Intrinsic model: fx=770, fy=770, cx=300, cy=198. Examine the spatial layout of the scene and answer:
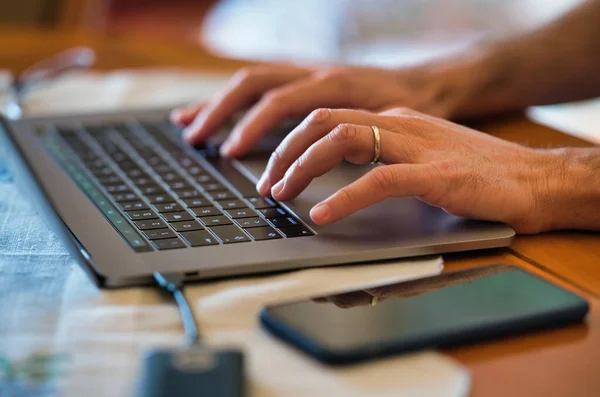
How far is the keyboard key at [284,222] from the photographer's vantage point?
2.16 feet

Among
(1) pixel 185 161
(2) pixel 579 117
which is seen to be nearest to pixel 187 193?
(1) pixel 185 161

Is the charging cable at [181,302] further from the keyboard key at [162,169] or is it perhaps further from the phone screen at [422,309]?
the keyboard key at [162,169]

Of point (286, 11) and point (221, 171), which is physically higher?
point (286, 11)

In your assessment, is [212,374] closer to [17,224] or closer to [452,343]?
[452,343]

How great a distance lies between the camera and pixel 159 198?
0.73 metres

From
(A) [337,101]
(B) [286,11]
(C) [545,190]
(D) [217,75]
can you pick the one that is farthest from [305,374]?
(B) [286,11]

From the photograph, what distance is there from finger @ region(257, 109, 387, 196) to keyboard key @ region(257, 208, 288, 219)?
0.11ft

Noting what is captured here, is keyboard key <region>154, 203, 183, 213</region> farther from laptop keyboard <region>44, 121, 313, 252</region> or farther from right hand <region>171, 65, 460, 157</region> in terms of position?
right hand <region>171, 65, 460, 157</region>

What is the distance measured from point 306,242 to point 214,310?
0.42 feet

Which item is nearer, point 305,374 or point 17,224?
point 305,374

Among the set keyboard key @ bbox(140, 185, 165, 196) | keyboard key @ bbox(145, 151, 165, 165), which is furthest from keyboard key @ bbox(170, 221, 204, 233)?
keyboard key @ bbox(145, 151, 165, 165)

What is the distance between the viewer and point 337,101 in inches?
37.7

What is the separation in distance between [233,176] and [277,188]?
122 millimetres

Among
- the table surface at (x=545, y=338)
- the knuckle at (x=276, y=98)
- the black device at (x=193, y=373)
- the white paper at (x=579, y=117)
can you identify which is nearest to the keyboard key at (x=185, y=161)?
the knuckle at (x=276, y=98)
